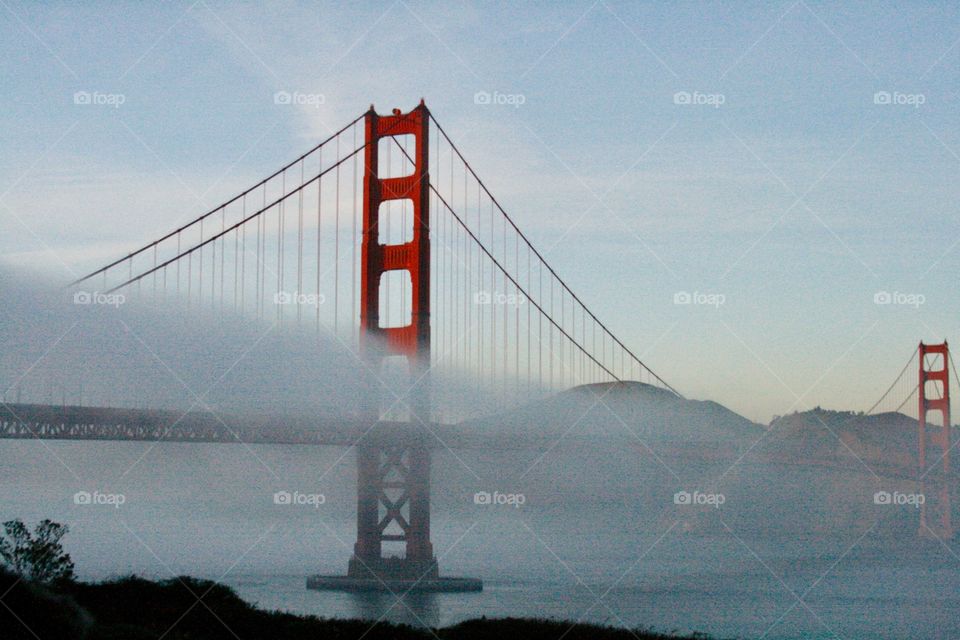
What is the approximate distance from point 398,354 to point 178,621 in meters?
17.4

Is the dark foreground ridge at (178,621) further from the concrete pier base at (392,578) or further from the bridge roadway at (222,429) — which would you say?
the concrete pier base at (392,578)

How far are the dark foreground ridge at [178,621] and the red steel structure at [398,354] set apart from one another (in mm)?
12049

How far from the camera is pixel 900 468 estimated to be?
72.6m

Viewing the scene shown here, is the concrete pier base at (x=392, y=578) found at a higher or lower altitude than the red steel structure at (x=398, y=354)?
lower

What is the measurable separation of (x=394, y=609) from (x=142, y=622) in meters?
→ 14.8

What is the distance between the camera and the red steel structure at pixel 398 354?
1645 inches

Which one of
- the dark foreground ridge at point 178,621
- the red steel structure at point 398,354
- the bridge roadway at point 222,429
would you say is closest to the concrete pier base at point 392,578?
the red steel structure at point 398,354

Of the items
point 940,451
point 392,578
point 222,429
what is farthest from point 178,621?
point 940,451

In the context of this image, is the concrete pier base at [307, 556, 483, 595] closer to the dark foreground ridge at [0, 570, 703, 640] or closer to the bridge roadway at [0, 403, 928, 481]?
the bridge roadway at [0, 403, 928, 481]

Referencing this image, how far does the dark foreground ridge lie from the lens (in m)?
21.7

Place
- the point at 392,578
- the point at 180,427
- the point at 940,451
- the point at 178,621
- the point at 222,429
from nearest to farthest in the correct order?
the point at 178,621
the point at 180,427
the point at 222,429
the point at 392,578
the point at 940,451

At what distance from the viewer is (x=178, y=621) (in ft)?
83.7

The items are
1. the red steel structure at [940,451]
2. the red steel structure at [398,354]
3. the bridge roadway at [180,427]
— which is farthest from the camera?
the red steel structure at [940,451]

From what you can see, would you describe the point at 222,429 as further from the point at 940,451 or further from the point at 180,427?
the point at 940,451
